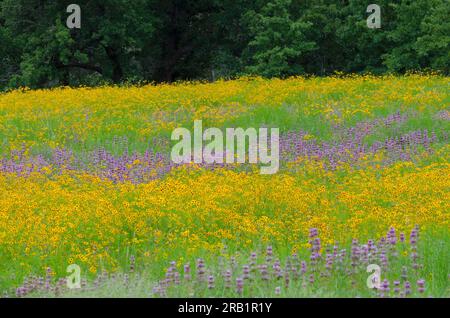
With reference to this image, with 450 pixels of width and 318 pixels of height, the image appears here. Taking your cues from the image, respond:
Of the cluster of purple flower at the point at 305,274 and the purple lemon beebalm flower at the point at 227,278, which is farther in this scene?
the purple lemon beebalm flower at the point at 227,278

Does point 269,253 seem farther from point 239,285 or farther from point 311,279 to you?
point 239,285

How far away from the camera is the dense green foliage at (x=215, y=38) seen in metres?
25.5

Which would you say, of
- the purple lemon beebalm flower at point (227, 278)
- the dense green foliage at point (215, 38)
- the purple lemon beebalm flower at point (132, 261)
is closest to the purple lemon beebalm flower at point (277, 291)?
the purple lemon beebalm flower at point (227, 278)

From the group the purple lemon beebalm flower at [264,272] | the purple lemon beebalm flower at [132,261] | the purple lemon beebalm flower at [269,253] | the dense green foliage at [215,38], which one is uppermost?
the dense green foliage at [215,38]

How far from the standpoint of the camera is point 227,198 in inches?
299

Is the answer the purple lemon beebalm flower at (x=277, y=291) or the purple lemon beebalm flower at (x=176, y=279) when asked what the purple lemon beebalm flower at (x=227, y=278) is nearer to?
the purple lemon beebalm flower at (x=176, y=279)

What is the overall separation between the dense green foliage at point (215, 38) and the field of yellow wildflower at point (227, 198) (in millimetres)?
Result: 11661

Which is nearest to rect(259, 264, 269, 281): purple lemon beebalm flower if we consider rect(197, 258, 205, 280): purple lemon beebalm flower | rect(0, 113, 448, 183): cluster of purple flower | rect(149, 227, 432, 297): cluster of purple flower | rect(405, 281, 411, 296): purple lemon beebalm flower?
rect(149, 227, 432, 297): cluster of purple flower

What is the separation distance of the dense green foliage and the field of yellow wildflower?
1166cm

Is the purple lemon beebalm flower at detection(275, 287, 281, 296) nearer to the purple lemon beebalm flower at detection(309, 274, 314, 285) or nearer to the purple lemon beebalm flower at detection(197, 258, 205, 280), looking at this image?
the purple lemon beebalm flower at detection(309, 274, 314, 285)

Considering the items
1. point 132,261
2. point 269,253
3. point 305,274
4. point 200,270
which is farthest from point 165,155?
point 200,270

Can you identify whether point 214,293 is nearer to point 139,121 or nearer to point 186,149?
point 186,149
